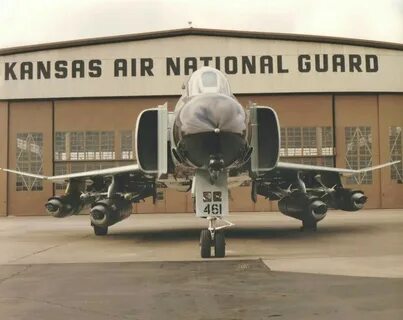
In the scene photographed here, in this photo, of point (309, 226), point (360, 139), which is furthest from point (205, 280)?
point (360, 139)

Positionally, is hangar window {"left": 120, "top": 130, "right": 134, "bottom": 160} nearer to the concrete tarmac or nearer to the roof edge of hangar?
the roof edge of hangar

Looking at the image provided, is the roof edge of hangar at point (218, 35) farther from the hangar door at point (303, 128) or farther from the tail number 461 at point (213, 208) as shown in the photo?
the tail number 461 at point (213, 208)

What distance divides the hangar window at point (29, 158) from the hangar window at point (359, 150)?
53.5ft

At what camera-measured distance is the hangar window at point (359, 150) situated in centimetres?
3041

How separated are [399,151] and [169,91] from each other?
1269 centimetres

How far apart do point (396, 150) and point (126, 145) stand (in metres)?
14.4

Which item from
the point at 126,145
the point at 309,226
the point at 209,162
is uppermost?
the point at 126,145

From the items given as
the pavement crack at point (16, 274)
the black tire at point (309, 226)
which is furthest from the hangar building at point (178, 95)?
the pavement crack at point (16, 274)

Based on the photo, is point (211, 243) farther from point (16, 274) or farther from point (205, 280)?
point (16, 274)

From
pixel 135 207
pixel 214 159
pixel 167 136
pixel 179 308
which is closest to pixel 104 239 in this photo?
pixel 167 136

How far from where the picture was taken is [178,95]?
30562 millimetres

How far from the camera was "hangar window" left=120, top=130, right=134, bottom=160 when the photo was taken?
30703mm

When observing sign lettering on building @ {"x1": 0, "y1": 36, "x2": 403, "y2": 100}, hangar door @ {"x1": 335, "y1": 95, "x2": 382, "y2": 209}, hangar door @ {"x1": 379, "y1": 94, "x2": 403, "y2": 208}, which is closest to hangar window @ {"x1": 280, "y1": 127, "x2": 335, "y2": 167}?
hangar door @ {"x1": 335, "y1": 95, "x2": 382, "y2": 209}

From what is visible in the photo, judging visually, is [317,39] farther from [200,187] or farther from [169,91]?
[200,187]
